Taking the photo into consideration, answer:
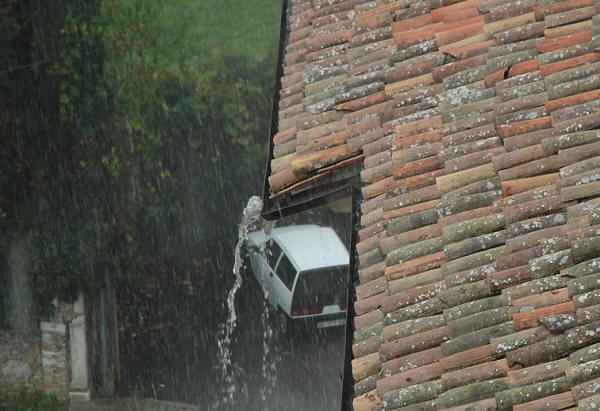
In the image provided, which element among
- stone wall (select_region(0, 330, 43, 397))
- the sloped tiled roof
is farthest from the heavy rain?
the sloped tiled roof

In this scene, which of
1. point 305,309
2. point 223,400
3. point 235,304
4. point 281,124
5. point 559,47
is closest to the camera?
point 559,47

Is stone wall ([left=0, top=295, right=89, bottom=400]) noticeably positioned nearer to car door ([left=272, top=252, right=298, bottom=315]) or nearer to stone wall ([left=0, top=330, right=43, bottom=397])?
stone wall ([left=0, top=330, right=43, bottom=397])

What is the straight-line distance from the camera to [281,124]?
21.8 feet

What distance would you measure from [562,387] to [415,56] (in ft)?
9.05

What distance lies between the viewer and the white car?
14.9 m

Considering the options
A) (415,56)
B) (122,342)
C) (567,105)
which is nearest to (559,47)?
(567,105)

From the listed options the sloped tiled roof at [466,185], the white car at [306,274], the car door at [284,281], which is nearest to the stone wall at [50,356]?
the white car at [306,274]

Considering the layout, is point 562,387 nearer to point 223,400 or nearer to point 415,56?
point 415,56

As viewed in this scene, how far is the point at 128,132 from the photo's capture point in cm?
1528

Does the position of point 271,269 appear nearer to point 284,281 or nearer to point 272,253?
point 272,253

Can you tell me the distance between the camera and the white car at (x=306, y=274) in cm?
1488

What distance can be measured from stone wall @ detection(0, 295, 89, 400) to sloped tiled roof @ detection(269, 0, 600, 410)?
7866mm

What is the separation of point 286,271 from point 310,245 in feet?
2.25

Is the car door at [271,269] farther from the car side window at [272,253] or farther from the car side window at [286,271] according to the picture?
the car side window at [286,271]
